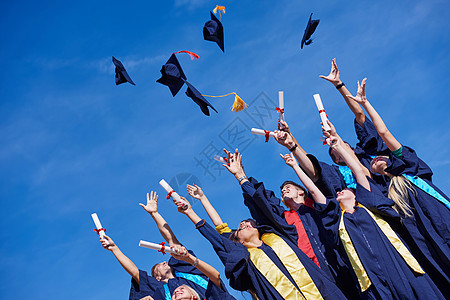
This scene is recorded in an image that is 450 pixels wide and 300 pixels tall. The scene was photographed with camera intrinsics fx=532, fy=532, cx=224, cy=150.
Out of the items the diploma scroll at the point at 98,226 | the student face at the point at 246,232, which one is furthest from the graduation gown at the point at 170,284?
the student face at the point at 246,232

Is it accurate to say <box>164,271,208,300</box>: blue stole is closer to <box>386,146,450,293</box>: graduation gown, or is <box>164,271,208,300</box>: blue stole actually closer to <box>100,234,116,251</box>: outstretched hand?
<box>100,234,116,251</box>: outstretched hand

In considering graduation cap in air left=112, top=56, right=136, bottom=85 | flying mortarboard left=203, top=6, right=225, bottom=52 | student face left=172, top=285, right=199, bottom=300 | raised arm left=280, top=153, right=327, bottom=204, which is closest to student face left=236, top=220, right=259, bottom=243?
raised arm left=280, top=153, right=327, bottom=204

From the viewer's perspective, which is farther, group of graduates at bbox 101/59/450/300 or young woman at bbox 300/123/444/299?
group of graduates at bbox 101/59/450/300

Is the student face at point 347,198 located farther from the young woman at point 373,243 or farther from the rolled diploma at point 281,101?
the rolled diploma at point 281,101

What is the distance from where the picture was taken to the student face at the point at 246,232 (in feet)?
19.3

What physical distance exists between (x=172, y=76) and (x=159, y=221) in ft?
6.73

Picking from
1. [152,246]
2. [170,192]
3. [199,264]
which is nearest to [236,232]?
[199,264]

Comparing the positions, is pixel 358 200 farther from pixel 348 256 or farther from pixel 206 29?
pixel 206 29

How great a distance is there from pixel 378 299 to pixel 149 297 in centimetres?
311

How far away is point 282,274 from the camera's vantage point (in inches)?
213

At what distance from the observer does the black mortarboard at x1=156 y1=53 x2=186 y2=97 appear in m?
7.56

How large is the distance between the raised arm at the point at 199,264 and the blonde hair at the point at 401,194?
209cm

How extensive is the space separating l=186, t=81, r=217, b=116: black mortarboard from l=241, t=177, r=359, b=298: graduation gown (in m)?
1.41

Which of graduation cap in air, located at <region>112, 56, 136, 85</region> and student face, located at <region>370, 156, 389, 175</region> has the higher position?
graduation cap in air, located at <region>112, 56, 136, 85</region>
